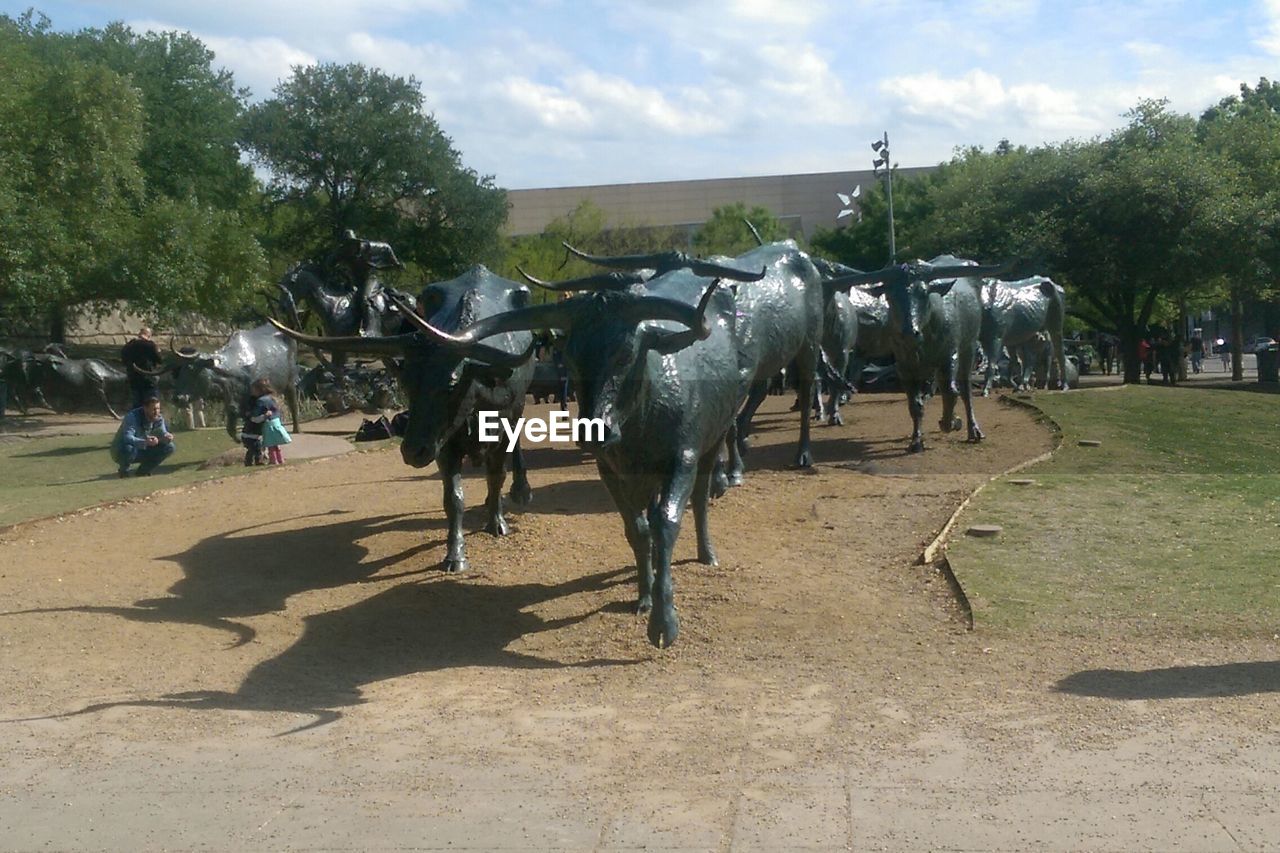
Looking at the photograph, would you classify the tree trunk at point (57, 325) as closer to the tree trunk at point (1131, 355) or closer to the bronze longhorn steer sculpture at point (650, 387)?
the bronze longhorn steer sculpture at point (650, 387)

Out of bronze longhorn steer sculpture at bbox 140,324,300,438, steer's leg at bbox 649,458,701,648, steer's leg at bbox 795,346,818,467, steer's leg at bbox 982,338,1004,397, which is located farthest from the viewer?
steer's leg at bbox 982,338,1004,397

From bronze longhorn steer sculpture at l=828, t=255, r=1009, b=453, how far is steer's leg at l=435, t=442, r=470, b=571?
6.00m

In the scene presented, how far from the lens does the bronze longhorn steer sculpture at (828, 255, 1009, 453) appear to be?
15.0 m

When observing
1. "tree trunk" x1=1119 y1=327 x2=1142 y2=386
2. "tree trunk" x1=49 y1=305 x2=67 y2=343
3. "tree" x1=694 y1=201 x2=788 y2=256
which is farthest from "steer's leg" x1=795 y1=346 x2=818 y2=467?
"tree trunk" x1=49 y1=305 x2=67 y2=343

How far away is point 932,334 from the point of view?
51.6ft

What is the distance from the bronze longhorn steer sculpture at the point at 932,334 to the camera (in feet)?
49.3

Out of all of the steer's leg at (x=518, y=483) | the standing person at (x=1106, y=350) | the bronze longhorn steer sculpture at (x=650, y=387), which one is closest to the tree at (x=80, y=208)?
the steer's leg at (x=518, y=483)

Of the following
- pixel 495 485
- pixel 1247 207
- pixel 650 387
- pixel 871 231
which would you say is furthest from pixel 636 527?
pixel 871 231

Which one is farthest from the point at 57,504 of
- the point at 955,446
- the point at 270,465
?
the point at 955,446

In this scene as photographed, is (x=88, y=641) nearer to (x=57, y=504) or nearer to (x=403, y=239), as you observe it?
(x=57, y=504)

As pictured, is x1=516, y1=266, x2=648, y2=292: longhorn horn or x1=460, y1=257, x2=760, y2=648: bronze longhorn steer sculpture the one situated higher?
x1=516, y1=266, x2=648, y2=292: longhorn horn

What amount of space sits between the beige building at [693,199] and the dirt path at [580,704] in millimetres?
37077

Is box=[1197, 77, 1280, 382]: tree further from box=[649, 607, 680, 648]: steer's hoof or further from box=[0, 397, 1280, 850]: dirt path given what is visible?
box=[649, 607, 680, 648]: steer's hoof

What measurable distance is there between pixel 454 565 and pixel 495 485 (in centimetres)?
115
